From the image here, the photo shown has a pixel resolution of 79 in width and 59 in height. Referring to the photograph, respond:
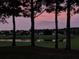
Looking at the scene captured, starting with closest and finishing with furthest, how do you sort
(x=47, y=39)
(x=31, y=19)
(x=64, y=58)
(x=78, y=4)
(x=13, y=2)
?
(x=64, y=58) → (x=78, y=4) → (x=13, y=2) → (x=31, y=19) → (x=47, y=39)

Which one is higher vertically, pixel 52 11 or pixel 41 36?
pixel 52 11

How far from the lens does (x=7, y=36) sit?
54.6 meters

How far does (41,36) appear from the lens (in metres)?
55.2

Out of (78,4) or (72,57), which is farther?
(78,4)

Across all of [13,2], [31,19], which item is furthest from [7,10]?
[31,19]

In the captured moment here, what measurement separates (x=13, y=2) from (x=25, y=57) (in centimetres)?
1162

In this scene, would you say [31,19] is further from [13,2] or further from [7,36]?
[7,36]

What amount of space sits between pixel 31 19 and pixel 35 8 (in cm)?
131

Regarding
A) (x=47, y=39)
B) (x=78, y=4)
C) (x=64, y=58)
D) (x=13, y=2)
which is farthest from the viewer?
(x=47, y=39)

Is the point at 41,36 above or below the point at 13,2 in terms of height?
below

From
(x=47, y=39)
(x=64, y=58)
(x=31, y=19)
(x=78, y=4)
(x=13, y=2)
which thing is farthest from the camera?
(x=47, y=39)

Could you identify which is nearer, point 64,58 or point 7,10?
point 64,58

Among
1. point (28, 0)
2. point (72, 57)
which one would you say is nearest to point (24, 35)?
point (28, 0)

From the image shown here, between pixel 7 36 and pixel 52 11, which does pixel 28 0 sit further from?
pixel 7 36
